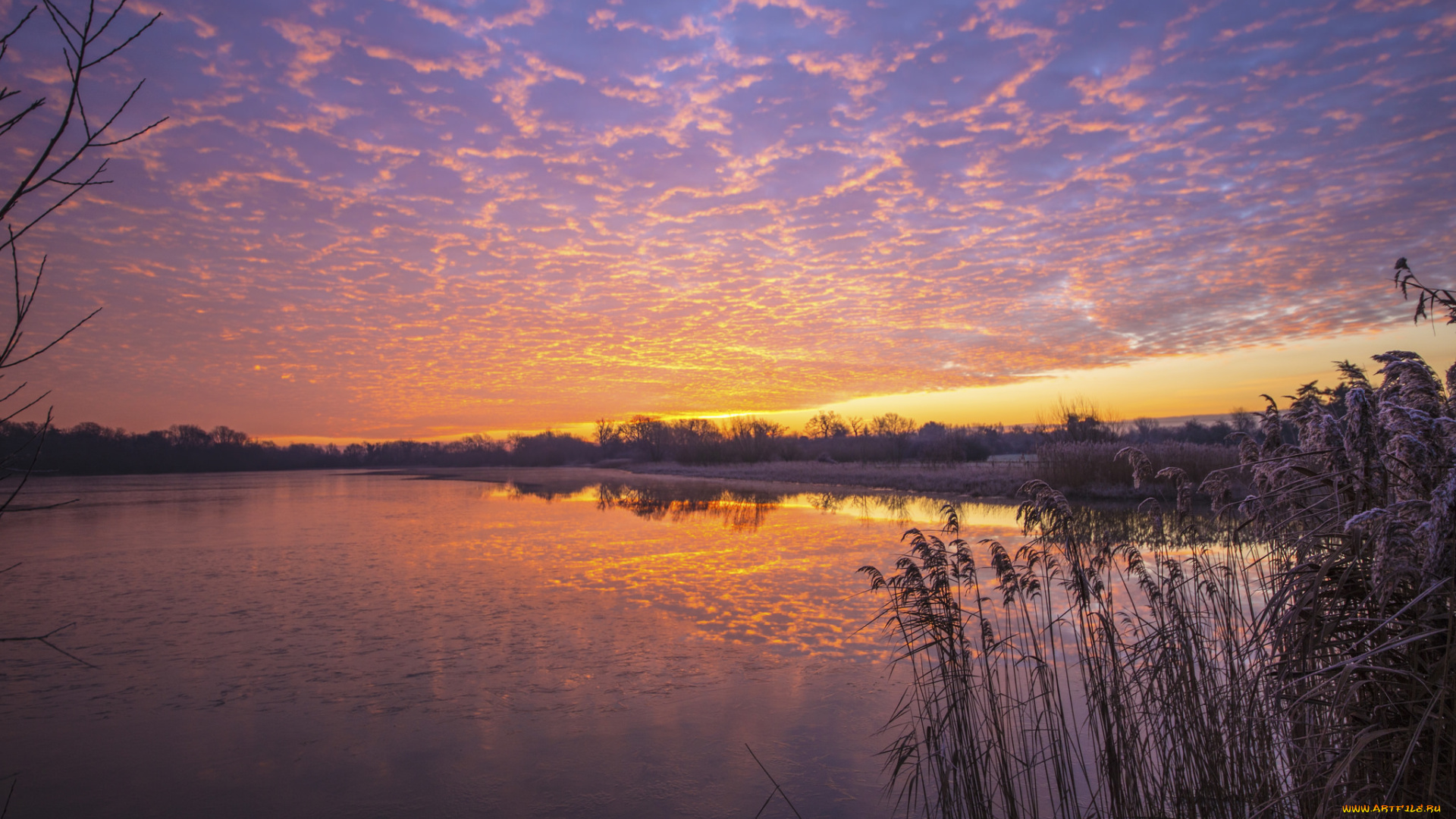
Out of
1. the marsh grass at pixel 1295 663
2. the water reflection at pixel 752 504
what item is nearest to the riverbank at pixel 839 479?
the water reflection at pixel 752 504

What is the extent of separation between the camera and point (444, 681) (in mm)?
5914

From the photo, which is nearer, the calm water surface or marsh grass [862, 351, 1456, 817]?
marsh grass [862, 351, 1456, 817]

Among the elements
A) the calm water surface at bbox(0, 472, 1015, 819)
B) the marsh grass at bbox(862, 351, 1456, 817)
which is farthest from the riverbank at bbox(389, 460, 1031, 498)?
the marsh grass at bbox(862, 351, 1456, 817)

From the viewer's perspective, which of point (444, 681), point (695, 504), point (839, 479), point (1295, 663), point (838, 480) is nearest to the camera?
point (1295, 663)

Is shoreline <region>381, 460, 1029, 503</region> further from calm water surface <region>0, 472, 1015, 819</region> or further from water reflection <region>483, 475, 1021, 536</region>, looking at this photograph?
calm water surface <region>0, 472, 1015, 819</region>

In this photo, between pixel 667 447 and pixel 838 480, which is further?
pixel 667 447

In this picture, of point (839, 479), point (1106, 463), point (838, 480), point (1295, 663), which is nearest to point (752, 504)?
point (838, 480)

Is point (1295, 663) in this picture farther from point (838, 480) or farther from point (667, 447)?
point (667, 447)

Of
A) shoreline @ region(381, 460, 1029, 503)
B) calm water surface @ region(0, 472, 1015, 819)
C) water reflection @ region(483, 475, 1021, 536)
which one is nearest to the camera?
calm water surface @ region(0, 472, 1015, 819)

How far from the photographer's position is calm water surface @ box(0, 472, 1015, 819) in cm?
414

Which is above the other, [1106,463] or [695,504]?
[1106,463]

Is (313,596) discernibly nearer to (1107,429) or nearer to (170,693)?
(170,693)

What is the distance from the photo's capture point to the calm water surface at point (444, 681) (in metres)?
4.14

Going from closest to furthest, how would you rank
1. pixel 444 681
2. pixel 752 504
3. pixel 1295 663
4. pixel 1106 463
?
pixel 1295 663
pixel 444 681
pixel 1106 463
pixel 752 504
